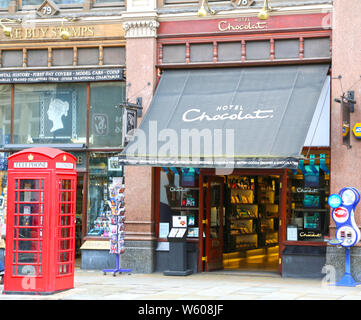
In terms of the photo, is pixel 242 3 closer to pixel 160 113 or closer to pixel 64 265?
pixel 160 113

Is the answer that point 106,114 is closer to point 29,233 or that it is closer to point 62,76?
point 62,76

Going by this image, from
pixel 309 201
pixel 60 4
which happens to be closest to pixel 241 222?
pixel 309 201

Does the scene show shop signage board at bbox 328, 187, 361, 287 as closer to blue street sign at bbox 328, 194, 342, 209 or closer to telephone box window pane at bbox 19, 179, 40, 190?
blue street sign at bbox 328, 194, 342, 209

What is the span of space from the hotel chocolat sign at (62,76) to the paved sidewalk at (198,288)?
5278 millimetres

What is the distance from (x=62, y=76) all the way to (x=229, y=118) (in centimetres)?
524

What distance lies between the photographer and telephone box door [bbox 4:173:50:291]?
13.0 metres

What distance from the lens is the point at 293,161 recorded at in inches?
572

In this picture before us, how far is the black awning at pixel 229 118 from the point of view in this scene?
Answer: 15.3 m

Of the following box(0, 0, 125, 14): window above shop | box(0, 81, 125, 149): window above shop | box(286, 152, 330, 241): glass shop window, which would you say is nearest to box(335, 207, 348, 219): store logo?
box(286, 152, 330, 241): glass shop window

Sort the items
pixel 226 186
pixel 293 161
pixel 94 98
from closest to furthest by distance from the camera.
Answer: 1. pixel 293 161
2. pixel 94 98
3. pixel 226 186

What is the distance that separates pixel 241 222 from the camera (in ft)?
72.3

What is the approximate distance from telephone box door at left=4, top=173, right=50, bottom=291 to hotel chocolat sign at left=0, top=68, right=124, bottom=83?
5.97 meters

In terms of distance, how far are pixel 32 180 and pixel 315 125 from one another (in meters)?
6.95

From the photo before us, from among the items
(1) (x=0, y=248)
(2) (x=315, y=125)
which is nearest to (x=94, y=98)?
(1) (x=0, y=248)
